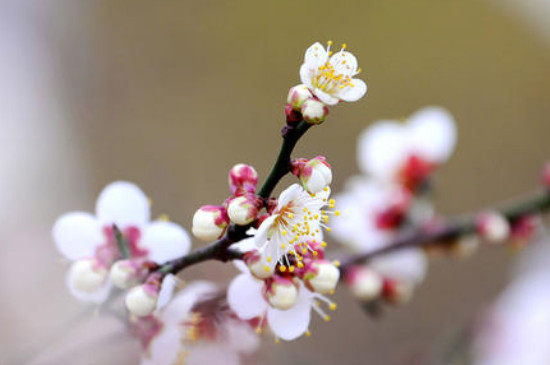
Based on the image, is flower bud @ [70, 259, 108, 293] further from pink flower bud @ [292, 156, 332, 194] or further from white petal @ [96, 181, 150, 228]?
pink flower bud @ [292, 156, 332, 194]

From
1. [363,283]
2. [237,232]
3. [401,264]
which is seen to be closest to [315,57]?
[237,232]

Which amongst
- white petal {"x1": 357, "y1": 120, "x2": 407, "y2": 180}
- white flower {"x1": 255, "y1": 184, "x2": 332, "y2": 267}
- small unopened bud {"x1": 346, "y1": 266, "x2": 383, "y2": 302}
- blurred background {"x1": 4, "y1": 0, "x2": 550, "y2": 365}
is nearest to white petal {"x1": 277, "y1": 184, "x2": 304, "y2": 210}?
white flower {"x1": 255, "y1": 184, "x2": 332, "y2": 267}

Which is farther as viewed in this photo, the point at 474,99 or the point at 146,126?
the point at 474,99

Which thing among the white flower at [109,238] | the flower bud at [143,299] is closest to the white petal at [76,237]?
the white flower at [109,238]

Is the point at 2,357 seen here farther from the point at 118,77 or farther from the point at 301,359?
the point at 118,77

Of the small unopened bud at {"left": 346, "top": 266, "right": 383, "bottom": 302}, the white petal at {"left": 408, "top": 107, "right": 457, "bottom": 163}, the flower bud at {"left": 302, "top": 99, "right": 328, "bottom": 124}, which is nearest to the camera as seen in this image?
the flower bud at {"left": 302, "top": 99, "right": 328, "bottom": 124}

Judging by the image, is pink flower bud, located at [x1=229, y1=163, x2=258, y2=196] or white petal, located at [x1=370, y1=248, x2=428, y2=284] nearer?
pink flower bud, located at [x1=229, y1=163, x2=258, y2=196]

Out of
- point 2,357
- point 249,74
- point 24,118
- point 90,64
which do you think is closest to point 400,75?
point 249,74
